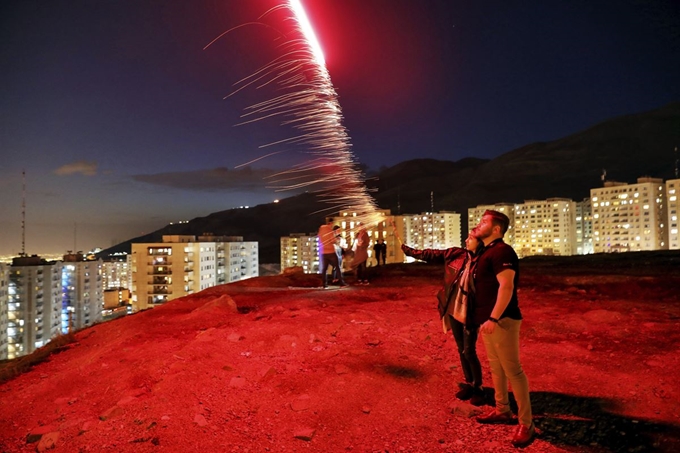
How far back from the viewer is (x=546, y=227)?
413ft

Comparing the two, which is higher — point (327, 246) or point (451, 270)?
point (327, 246)

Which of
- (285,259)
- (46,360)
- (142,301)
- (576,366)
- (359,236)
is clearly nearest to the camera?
(576,366)

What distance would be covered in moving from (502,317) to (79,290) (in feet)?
376

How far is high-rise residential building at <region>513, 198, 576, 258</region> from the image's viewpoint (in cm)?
12400

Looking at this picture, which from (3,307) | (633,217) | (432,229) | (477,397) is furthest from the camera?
(432,229)

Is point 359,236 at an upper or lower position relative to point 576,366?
upper

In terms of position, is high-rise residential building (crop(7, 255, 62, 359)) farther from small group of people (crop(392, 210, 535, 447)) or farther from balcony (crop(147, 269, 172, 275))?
small group of people (crop(392, 210, 535, 447))

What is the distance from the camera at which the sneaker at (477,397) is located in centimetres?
559

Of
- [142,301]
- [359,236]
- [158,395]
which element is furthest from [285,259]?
[158,395]

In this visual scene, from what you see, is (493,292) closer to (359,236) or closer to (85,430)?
(85,430)

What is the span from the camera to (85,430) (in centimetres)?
539

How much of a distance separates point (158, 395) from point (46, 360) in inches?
205

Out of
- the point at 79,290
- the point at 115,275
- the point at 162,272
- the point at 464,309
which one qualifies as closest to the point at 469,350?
the point at 464,309

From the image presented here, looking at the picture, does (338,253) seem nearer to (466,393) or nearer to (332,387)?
(332,387)
